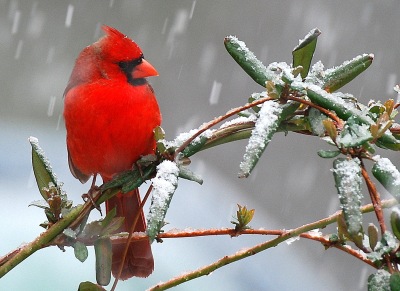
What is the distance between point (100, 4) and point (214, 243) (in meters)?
1.88

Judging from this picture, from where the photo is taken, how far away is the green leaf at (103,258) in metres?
0.79

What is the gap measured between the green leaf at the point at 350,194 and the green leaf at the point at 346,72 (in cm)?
18

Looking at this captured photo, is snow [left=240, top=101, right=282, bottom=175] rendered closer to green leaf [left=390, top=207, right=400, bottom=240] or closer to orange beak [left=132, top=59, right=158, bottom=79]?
green leaf [left=390, top=207, right=400, bottom=240]

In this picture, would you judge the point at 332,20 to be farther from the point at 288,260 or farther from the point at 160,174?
the point at 160,174

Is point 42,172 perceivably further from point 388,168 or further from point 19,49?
point 19,49

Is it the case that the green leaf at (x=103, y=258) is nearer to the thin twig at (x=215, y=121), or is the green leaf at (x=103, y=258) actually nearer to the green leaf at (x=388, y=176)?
the thin twig at (x=215, y=121)

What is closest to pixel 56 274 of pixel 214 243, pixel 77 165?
pixel 214 243

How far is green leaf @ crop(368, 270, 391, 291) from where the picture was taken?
0.53 meters

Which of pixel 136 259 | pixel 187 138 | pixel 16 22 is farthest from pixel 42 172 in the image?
pixel 16 22

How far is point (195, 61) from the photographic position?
12.1 ft

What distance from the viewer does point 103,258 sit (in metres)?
0.79

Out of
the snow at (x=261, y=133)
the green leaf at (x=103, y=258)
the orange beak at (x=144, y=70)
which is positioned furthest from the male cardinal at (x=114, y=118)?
the snow at (x=261, y=133)

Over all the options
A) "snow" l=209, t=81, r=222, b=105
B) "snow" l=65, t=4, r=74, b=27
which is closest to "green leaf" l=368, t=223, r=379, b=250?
"snow" l=209, t=81, r=222, b=105

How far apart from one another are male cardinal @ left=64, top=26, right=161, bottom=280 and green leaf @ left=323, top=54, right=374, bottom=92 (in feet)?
1.51
